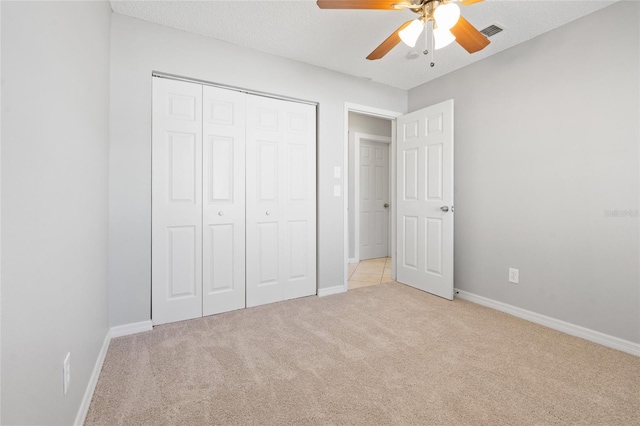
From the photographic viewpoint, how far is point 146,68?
2.34 m

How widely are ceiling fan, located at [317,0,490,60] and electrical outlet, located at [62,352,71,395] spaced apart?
207cm

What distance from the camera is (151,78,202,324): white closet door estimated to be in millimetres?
2396

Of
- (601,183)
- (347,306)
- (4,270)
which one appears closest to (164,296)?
(347,306)

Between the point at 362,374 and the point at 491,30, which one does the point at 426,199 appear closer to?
the point at 491,30

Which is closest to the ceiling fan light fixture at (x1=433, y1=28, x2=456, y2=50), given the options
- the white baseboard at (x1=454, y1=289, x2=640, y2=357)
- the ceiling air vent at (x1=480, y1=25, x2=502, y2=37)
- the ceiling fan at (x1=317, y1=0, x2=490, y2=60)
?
the ceiling fan at (x1=317, y1=0, x2=490, y2=60)

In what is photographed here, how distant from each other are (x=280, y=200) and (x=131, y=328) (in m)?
1.66

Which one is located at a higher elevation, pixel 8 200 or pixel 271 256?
pixel 8 200

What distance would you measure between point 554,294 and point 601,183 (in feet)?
3.15

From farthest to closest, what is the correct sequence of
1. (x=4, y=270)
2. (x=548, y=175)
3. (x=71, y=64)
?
(x=548, y=175) → (x=71, y=64) → (x=4, y=270)

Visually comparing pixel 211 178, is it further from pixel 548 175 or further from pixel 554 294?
pixel 554 294

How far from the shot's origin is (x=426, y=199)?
3330 mm

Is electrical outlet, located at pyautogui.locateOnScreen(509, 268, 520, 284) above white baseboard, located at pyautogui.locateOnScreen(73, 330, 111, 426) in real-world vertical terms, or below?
above

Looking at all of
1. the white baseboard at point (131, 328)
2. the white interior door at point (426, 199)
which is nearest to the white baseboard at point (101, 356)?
the white baseboard at point (131, 328)

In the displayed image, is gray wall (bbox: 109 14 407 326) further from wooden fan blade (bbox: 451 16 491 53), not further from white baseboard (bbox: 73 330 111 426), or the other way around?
wooden fan blade (bbox: 451 16 491 53)
